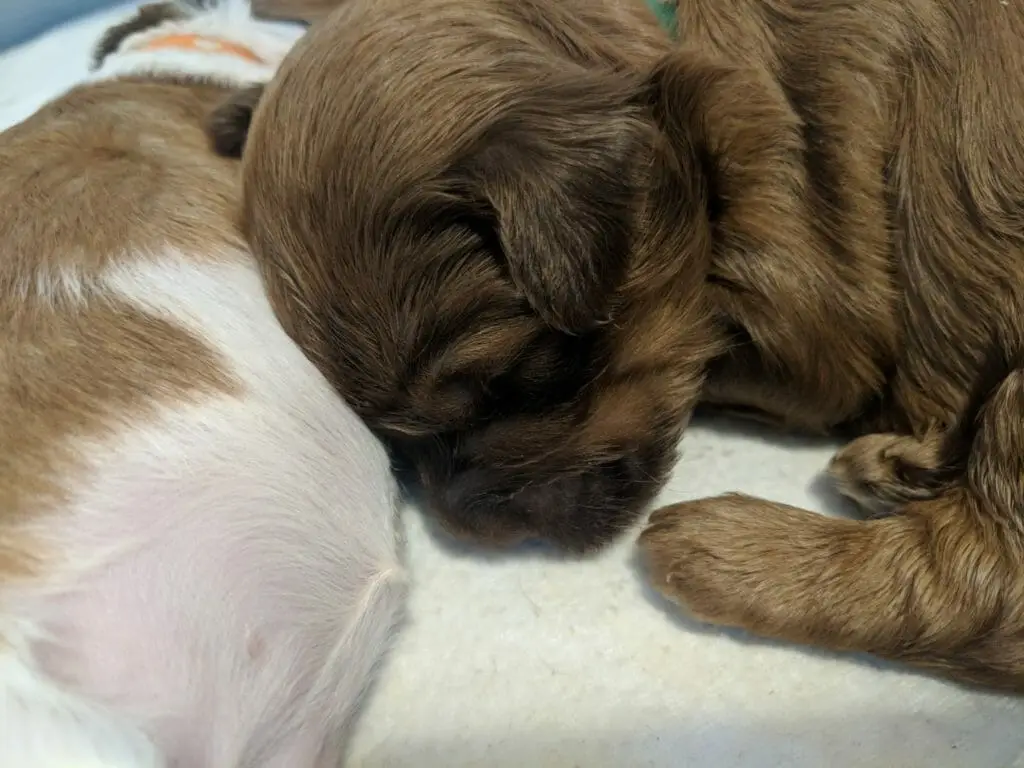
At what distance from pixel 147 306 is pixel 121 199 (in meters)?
0.21

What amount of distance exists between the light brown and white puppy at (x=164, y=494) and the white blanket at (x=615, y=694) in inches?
4.6

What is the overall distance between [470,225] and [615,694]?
702 mm

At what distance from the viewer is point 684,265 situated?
1.38 meters

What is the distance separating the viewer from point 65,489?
115cm

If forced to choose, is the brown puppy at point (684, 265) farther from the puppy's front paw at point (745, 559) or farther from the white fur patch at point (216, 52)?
the white fur patch at point (216, 52)

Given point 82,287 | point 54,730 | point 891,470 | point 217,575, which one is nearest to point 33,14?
point 82,287

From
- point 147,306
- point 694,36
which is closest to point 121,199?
point 147,306

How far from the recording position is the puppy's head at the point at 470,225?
122 centimetres

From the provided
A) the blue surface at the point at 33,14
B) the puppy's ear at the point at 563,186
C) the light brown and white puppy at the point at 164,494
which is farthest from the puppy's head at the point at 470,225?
the blue surface at the point at 33,14

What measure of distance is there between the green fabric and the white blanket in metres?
0.83

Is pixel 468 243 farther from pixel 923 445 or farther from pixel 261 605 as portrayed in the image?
pixel 923 445

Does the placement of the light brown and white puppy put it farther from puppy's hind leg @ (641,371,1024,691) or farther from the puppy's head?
puppy's hind leg @ (641,371,1024,691)

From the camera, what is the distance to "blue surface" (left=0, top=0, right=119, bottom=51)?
2.51 meters

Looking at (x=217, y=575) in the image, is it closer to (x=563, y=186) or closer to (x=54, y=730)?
(x=54, y=730)
